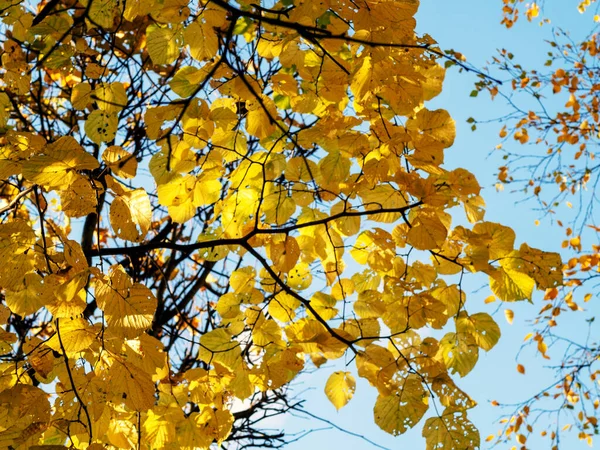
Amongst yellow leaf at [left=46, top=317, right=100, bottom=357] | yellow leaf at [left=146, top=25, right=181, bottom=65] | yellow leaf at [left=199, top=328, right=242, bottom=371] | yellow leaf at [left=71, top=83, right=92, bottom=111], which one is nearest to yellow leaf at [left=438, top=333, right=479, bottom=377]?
yellow leaf at [left=199, top=328, right=242, bottom=371]

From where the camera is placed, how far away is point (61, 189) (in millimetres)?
1288

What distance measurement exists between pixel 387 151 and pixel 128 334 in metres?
0.84

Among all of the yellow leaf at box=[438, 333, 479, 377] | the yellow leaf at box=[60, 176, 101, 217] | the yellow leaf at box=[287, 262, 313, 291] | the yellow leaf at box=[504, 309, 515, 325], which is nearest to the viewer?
the yellow leaf at box=[60, 176, 101, 217]

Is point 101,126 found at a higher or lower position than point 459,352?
higher

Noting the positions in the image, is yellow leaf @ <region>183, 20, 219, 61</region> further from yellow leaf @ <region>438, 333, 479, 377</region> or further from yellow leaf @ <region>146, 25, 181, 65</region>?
yellow leaf @ <region>438, 333, 479, 377</region>

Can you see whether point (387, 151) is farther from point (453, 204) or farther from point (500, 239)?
point (500, 239)

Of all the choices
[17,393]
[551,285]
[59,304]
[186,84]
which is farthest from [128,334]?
[551,285]

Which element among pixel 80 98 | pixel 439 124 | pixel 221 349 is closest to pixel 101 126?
pixel 80 98

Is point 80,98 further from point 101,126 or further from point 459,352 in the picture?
point 459,352

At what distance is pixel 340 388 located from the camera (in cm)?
164

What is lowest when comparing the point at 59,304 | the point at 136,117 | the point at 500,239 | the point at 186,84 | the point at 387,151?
the point at 59,304

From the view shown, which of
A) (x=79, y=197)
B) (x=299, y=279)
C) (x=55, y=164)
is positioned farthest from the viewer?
(x=299, y=279)

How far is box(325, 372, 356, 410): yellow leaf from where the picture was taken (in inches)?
64.2

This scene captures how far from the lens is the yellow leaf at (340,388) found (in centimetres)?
163
